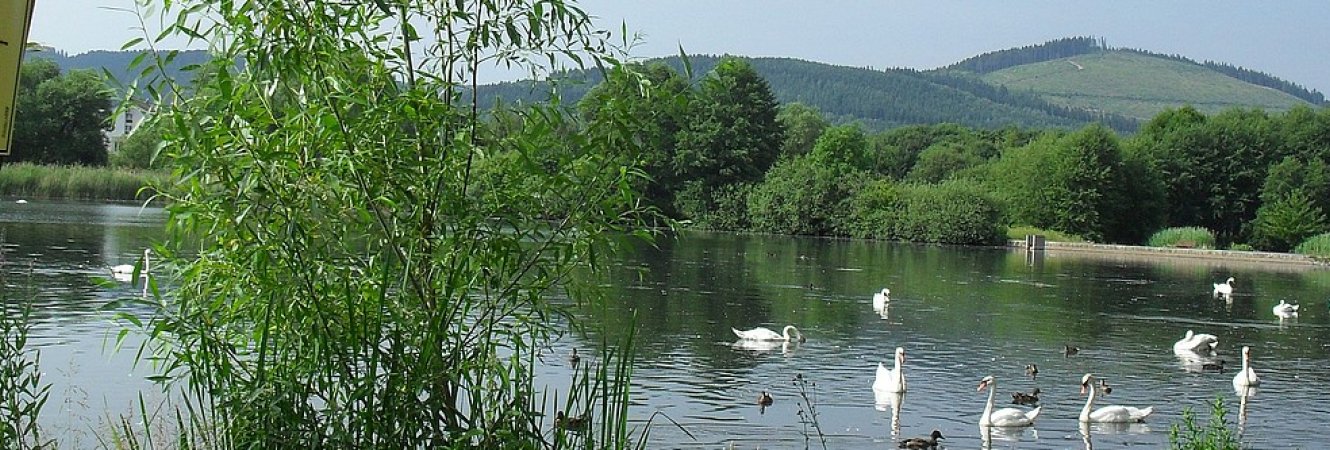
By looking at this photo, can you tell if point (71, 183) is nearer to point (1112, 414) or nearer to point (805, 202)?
point (805, 202)

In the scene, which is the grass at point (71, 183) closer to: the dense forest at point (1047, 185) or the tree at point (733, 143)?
the dense forest at point (1047, 185)

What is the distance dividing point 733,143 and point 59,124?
106 ft

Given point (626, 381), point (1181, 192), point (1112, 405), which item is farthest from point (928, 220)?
point (626, 381)

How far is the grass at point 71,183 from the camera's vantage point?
52000mm

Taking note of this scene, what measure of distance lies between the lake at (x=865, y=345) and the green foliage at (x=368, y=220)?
1.68 feet

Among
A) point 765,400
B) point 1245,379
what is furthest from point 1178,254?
point 765,400

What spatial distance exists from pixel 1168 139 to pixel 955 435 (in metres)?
69.1

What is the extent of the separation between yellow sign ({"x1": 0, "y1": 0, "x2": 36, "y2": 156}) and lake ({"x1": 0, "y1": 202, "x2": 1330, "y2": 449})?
3076 mm

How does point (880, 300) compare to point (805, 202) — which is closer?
point (880, 300)

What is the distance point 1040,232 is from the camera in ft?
221

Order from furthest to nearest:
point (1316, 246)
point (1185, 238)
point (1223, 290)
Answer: point (1185, 238)
point (1316, 246)
point (1223, 290)

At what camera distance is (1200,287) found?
123ft

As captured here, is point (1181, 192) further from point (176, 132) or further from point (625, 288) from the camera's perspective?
point (176, 132)

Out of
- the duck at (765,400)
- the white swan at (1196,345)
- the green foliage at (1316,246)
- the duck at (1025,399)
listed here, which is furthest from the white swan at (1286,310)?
the green foliage at (1316,246)
